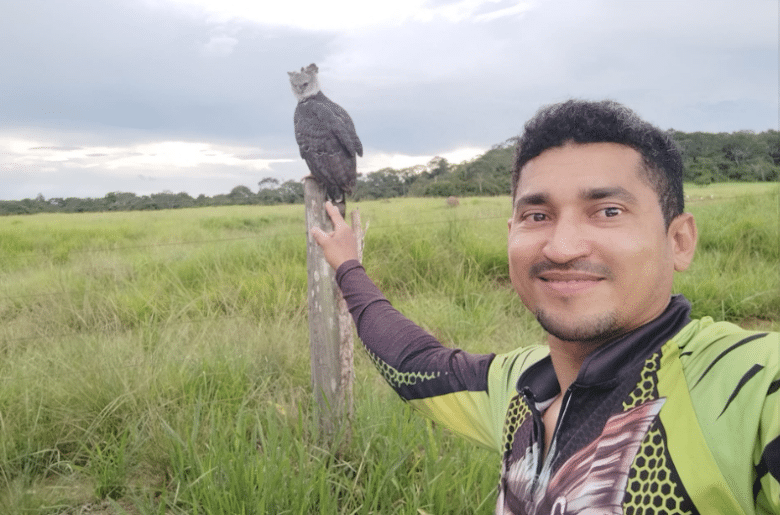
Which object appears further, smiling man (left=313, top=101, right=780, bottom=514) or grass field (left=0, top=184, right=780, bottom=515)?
grass field (left=0, top=184, right=780, bottom=515)

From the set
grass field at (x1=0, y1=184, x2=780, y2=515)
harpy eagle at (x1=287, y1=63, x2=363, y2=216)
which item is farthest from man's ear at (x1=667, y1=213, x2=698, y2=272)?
harpy eagle at (x1=287, y1=63, x2=363, y2=216)

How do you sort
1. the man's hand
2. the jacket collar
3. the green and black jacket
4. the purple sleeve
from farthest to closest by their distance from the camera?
the man's hand < the purple sleeve < the jacket collar < the green and black jacket

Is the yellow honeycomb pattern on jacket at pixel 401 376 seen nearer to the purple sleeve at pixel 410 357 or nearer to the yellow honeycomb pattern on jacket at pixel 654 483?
the purple sleeve at pixel 410 357

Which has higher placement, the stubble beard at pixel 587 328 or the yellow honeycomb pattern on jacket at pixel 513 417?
the stubble beard at pixel 587 328

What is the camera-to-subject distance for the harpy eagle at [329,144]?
2.25 metres

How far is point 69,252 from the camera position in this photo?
675 cm

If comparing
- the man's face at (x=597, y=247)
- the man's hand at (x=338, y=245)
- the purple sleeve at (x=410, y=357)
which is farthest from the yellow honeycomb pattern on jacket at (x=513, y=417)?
the man's hand at (x=338, y=245)

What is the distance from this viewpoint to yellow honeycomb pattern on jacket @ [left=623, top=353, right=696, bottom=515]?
30.0 inches

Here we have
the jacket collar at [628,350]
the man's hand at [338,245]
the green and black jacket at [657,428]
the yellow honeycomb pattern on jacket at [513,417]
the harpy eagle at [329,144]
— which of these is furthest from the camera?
the harpy eagle at [329,144]

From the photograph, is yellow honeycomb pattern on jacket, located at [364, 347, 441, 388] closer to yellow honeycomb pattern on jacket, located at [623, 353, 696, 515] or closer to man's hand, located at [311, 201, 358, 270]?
man's hand, located at [311, 201, 358, 270]

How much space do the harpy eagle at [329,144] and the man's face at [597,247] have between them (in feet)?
4.53

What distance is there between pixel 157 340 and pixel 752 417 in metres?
3.63

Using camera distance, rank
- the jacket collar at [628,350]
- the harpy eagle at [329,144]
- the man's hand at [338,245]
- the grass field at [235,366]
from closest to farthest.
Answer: the jacket collar at [628,350], the man's hand at [338,245], the grass field at [235,366], the harpy eagle at [329,144]

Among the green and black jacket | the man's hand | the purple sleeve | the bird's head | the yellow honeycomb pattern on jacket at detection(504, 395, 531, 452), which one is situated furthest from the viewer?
the bird's head
